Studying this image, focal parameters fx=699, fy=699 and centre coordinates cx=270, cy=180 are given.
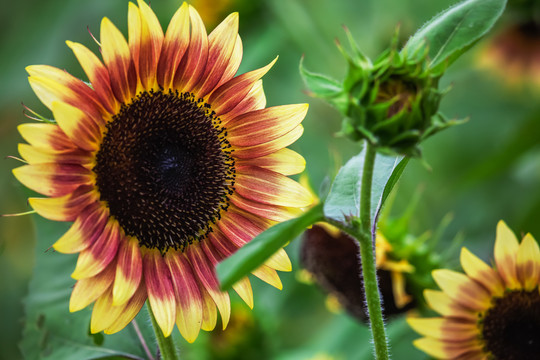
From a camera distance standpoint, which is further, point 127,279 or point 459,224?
point 459,224

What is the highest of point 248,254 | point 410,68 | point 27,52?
point 27,52

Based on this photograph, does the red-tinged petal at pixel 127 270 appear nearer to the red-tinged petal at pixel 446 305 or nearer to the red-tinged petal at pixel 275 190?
the red-tinged petal at pixel 275 190

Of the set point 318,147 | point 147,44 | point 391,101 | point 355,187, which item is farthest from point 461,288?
point 318,147

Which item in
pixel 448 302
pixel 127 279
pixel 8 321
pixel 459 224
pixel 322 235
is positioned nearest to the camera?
pixel 127 279

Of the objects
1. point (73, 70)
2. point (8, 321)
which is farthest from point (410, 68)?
point (73, 70)

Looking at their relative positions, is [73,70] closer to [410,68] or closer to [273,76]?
[273,76]

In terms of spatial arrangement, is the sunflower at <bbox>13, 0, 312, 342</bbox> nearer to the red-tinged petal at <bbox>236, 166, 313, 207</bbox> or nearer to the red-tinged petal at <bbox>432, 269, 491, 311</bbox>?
the red-tinged petal at <bbox>236, 166, 313, 207</bbox>

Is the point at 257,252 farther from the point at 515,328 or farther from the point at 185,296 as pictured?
the point at 515,328

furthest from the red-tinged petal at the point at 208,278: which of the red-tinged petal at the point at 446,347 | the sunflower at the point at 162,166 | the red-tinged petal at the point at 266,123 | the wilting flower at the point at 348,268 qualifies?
the wilting flower at the point at 348,268
